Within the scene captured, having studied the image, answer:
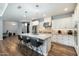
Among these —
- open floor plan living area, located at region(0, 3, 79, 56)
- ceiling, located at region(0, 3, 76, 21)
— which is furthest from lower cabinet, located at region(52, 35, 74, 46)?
ceiling, located at region(0, 3, 76, 21)

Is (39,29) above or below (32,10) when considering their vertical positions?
below

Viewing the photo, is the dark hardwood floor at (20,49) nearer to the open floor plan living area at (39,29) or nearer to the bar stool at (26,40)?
the open floor plan living area at (39,29)

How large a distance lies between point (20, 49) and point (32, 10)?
0.88m

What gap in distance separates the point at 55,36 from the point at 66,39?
9.5 inches

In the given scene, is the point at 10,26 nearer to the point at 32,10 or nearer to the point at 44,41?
the point at 32,10

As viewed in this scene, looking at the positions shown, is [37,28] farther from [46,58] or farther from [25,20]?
[46,58]

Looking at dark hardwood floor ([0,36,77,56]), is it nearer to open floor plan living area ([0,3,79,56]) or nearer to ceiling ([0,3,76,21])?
open floor plan living area ([0,3,79,56])

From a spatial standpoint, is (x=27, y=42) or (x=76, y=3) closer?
(x=76, y=3)

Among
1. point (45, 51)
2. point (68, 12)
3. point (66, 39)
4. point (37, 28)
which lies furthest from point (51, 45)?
point (68, 12)

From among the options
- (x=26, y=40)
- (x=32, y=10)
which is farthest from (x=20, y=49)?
(x=32, y=10)

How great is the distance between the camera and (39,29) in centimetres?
206

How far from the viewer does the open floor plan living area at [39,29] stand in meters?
1.93

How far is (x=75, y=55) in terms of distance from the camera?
6.31ft

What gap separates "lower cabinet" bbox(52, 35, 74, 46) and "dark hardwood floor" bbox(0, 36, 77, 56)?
0.09 meters
